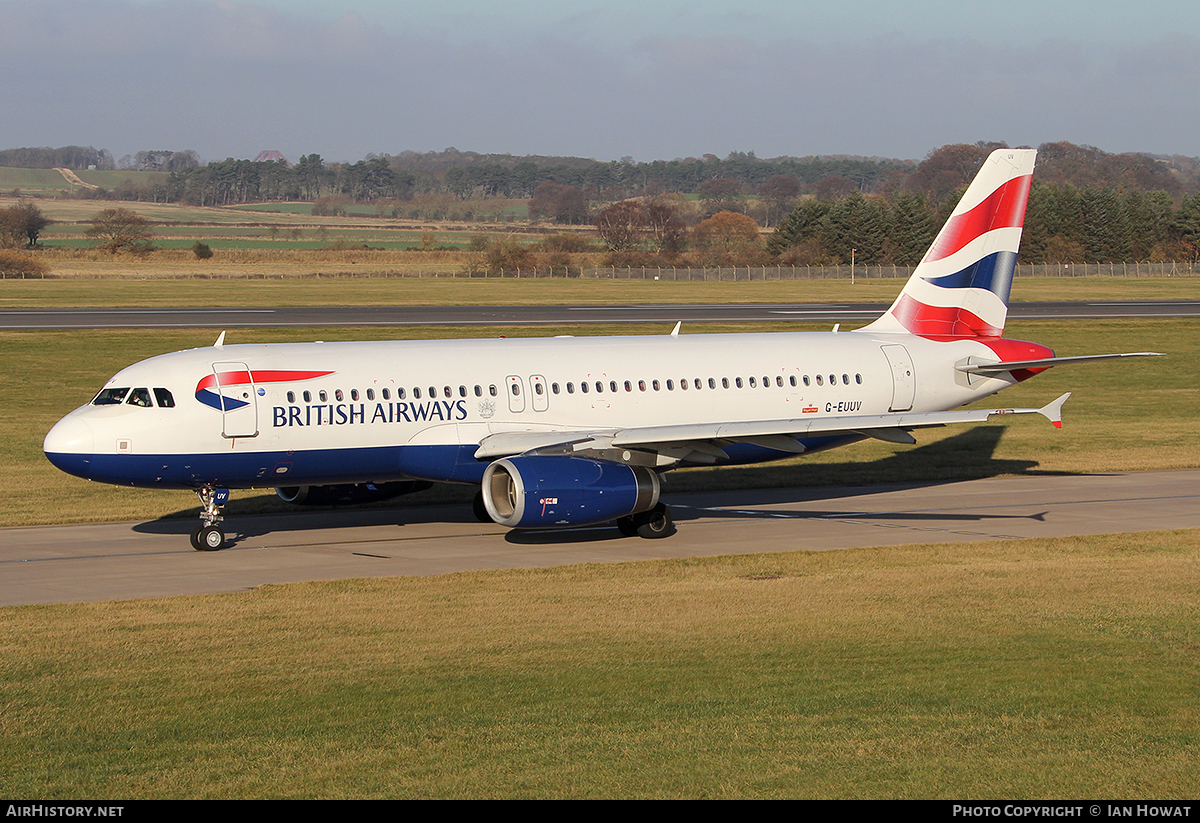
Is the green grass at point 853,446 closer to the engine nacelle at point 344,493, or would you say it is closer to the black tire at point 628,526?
the engine nacelle at point 344,493

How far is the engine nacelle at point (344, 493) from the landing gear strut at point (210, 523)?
331cm

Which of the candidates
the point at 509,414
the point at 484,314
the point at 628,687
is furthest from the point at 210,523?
the point at 484,314

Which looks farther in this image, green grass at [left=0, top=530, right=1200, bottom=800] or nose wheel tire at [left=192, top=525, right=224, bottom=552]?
nose wheel tire at [left=192, top=525, right=224, bottom=552]

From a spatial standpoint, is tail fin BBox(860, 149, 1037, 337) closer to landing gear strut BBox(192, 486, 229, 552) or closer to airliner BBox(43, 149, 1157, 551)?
airliner BBox(43, 149, 1157, 551)

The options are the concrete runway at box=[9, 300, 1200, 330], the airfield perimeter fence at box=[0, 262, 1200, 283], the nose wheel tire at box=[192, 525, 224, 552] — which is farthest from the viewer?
the airfield perimeter fence at box=[0, 262, 1200, 283]

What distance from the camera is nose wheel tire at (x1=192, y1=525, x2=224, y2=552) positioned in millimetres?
26625

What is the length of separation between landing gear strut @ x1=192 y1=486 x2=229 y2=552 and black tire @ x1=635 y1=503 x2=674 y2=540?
8782 mm

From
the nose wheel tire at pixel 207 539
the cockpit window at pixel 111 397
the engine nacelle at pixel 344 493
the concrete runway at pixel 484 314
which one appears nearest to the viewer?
the cockpit window at pixel 111 397

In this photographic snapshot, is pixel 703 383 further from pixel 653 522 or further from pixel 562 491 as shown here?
pixel 562 491

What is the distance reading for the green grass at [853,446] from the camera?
112 feet

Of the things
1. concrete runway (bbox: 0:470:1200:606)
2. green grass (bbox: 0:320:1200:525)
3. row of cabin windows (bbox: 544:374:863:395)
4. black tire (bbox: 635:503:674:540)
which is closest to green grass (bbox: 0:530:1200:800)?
concrete runway (bbox: 0:470:1200:606)

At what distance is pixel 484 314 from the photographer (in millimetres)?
81562

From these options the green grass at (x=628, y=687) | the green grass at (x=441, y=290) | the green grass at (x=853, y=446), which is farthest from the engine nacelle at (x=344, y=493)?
the green grass at (x=441, y=290)
